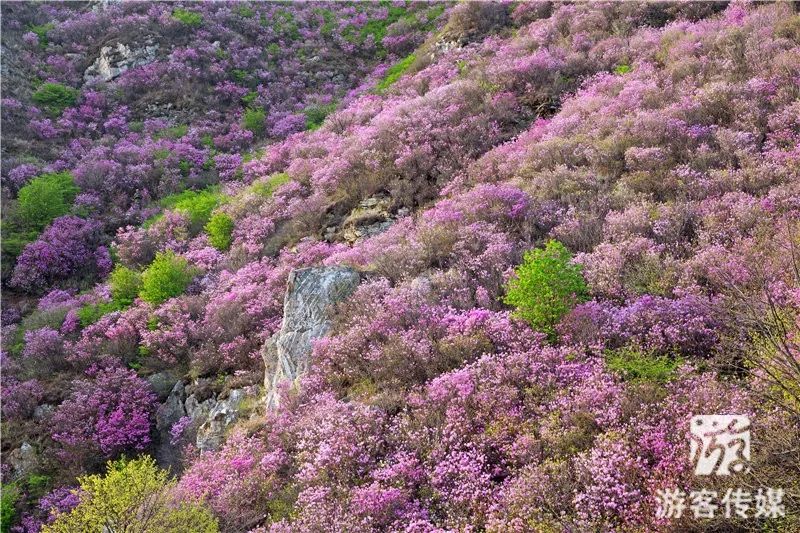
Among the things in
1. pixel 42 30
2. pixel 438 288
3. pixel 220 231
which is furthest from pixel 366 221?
pixel 42 30

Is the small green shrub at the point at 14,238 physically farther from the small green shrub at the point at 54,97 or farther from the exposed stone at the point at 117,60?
the exposed stone at the point at 117,60

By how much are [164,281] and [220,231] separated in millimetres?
2727

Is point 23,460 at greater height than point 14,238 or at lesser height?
lesser

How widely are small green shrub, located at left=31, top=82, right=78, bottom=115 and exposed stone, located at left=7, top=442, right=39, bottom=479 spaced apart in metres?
17.4

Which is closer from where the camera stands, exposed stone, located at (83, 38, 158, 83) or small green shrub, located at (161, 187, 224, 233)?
small green shrub, located at (161, 187, 224, 233)

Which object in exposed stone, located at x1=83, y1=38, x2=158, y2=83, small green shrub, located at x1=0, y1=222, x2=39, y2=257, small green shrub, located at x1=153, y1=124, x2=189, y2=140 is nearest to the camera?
small green shrub, located at x1=0, y1=222, x2=39, y2=257

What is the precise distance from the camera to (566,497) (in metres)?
6.14

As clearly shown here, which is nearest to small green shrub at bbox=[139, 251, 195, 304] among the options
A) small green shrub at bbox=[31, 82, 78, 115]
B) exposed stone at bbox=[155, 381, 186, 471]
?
exposed stone at bbox=[155, 381, 186, 471]

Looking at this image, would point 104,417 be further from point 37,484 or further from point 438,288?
point 438,288

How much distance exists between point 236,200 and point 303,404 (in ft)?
34.7

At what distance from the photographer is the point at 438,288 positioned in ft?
34.3

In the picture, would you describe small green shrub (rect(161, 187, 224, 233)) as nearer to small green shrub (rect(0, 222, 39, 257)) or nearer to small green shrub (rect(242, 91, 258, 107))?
small green shrub (rect(0, 222, 39, 257))

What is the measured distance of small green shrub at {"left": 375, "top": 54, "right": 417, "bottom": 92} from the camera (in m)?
23.0

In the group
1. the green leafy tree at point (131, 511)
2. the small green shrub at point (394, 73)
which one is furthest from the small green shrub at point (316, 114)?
the green leafy tree at point (131, 511)
